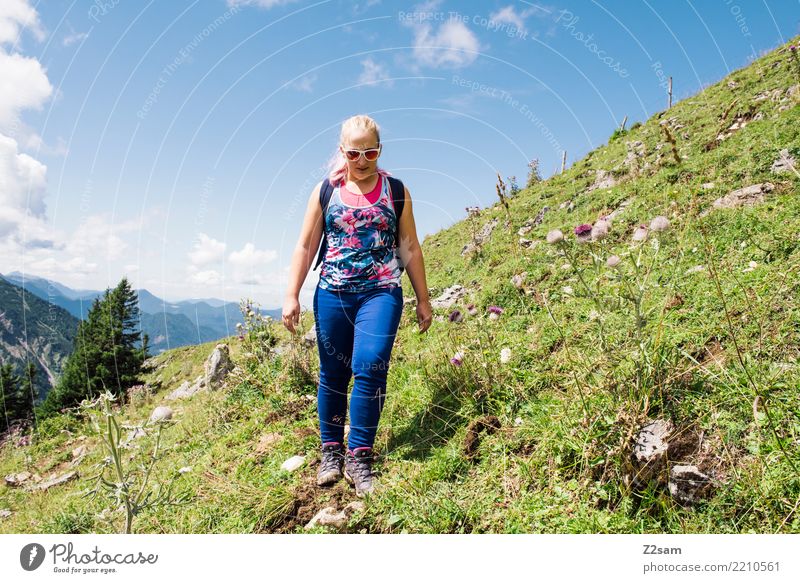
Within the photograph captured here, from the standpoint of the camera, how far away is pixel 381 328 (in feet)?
9.11

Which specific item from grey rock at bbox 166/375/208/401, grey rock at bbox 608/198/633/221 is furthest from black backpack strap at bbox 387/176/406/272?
grey rock at bbox 166/375/208/401

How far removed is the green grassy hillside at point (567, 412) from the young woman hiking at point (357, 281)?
347 mm

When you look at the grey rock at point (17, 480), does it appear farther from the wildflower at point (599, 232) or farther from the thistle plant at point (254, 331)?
the wildflower at point (599, 232)

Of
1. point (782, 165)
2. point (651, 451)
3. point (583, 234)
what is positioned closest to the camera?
point (651, 451)

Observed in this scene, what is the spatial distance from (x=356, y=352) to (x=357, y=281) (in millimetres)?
470

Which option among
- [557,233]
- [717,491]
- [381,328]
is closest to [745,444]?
[717,491]

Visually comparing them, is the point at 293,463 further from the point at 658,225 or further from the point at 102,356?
the point at 102,356

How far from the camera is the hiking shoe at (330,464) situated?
2945mm
